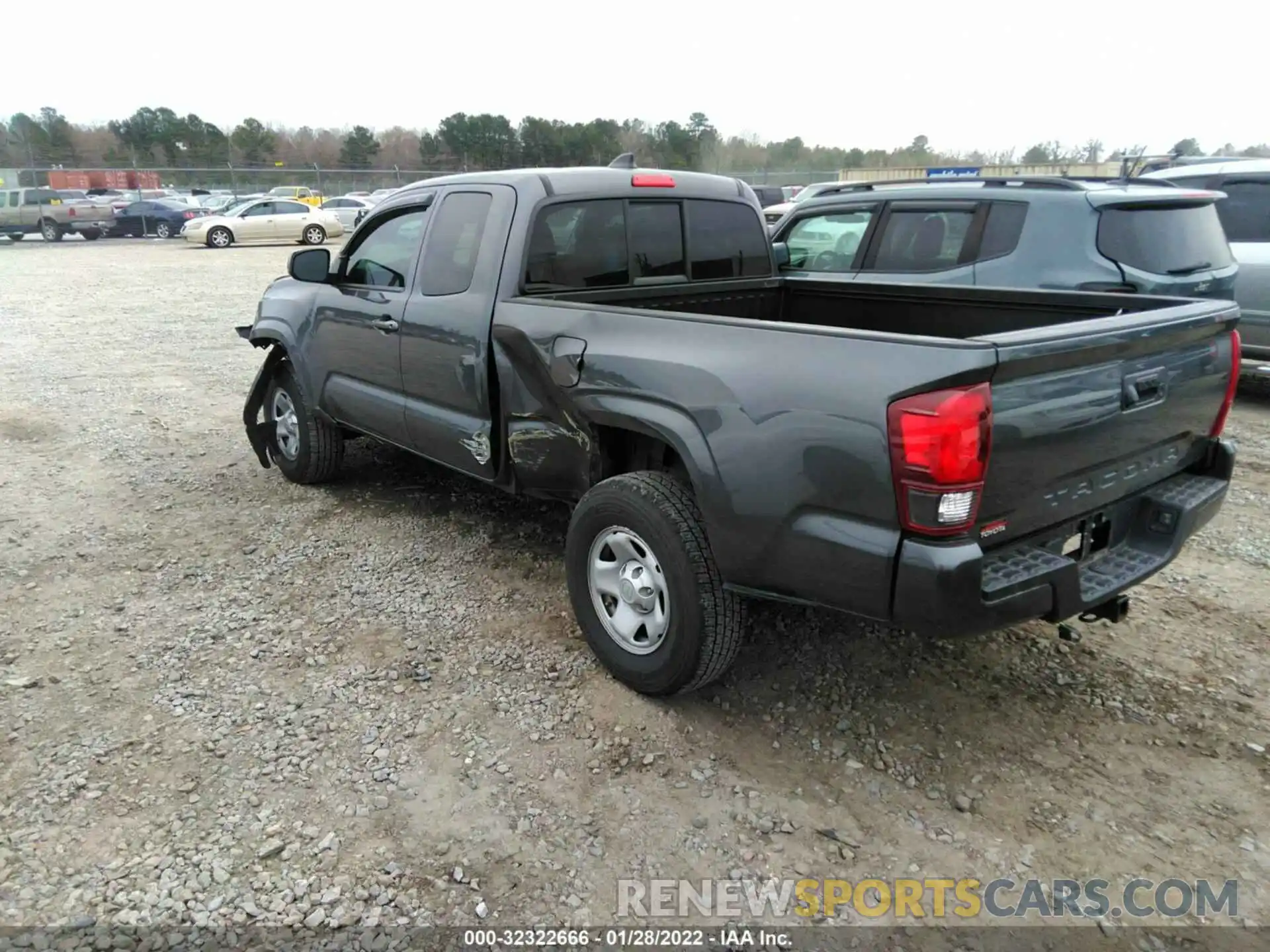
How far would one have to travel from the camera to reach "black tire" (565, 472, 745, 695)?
301 centimetres

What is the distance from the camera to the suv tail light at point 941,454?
92.0 inches

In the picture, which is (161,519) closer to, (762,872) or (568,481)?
(568,481)

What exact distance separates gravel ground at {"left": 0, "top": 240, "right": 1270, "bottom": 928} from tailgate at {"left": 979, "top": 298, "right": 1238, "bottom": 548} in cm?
89

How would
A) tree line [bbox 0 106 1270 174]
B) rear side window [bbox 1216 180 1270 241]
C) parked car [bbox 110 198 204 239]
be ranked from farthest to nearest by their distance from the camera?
1. tree line [bbox 0 106 1270 174]
2. parked car [bbox 110 198 204 239]
3. rear side window [bbox 1216 180 1270 241]

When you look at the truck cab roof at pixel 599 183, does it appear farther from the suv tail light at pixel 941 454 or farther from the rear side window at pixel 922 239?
the suv tail light at pixel 941 454

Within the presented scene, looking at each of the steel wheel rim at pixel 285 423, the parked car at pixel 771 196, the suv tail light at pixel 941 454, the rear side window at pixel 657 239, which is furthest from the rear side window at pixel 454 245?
the parked car at pixel 771 196

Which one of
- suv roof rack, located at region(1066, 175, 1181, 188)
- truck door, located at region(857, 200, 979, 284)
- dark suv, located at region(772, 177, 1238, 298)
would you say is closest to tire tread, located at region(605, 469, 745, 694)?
dark suv, located at region(772, 177, 1238, 298)

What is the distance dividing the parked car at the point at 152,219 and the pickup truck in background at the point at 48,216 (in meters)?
0.54

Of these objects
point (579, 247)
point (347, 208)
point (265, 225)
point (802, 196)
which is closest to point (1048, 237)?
point (579, 247)

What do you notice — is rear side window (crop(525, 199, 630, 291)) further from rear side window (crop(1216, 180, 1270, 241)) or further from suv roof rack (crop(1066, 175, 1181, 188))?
rear side window (crop(1216, 180, 1270, 241))

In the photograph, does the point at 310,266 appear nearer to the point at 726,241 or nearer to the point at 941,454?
the point at 726,241

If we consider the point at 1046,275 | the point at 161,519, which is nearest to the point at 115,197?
the point at 161,519

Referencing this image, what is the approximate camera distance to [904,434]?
2385 mm

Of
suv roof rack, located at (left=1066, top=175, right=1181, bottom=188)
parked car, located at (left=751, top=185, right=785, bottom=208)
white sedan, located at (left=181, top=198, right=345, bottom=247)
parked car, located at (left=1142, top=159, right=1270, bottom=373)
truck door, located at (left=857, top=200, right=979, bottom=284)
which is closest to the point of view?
truck door, located at (left=857, top=200, right=979, bottom=284)
